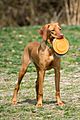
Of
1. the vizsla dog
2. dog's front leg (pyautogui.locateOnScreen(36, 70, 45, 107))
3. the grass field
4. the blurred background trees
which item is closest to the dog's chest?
the vizsla dog

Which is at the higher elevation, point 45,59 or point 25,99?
point 45,59

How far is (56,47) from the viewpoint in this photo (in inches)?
309

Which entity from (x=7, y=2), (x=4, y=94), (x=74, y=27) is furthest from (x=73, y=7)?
(x=4, y=94)

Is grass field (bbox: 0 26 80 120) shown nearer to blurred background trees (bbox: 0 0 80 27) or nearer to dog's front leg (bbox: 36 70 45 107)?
dog's front leg (bbox: 36 70 45 107)

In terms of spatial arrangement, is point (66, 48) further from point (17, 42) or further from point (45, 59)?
point (17, 42)

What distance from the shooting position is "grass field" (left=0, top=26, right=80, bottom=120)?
25.0ft

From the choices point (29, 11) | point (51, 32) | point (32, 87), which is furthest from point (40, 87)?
point (29, 11)

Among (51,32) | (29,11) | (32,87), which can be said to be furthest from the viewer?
(29,11)

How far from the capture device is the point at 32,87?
1006cm

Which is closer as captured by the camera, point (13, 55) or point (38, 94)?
point (38, 94)

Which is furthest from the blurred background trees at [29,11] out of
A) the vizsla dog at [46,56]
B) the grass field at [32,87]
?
the vizsla dog at [46,56]

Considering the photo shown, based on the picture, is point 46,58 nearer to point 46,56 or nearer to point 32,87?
point 46,56

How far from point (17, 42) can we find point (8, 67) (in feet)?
12.9

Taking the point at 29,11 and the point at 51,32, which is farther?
the point at 29,11
